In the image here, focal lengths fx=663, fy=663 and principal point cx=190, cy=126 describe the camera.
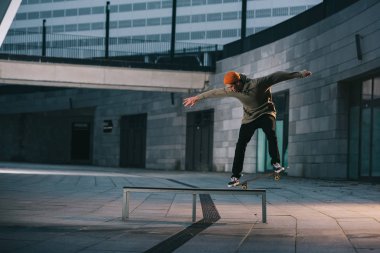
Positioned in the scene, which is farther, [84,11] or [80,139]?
[84,11]

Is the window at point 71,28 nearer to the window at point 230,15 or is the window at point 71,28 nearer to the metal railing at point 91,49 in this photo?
the window at point 230,15

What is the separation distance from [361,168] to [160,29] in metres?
79.0

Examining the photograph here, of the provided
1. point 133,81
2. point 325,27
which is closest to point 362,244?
point 325,27

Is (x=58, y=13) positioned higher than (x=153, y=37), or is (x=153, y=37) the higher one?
(x=58, y=13)

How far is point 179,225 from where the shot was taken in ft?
30.1

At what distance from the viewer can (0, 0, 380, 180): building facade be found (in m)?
22.7

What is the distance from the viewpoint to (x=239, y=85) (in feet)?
33.1

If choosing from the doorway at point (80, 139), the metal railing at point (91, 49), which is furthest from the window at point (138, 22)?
the metal railing at point (91, 49)

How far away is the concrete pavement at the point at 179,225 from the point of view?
6.92 metres

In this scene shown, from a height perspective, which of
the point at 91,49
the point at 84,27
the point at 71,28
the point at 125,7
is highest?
the point at 125,7

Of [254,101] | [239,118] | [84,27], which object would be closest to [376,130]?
[239,118]

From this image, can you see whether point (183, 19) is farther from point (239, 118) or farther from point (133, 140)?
point (239, 118)

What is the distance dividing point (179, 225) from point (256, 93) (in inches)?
96.5

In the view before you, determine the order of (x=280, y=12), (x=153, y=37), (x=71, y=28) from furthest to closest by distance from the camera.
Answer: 1. (x=71, y=28)
2. (x=153, y=37)
3. (x=280, y=12)
